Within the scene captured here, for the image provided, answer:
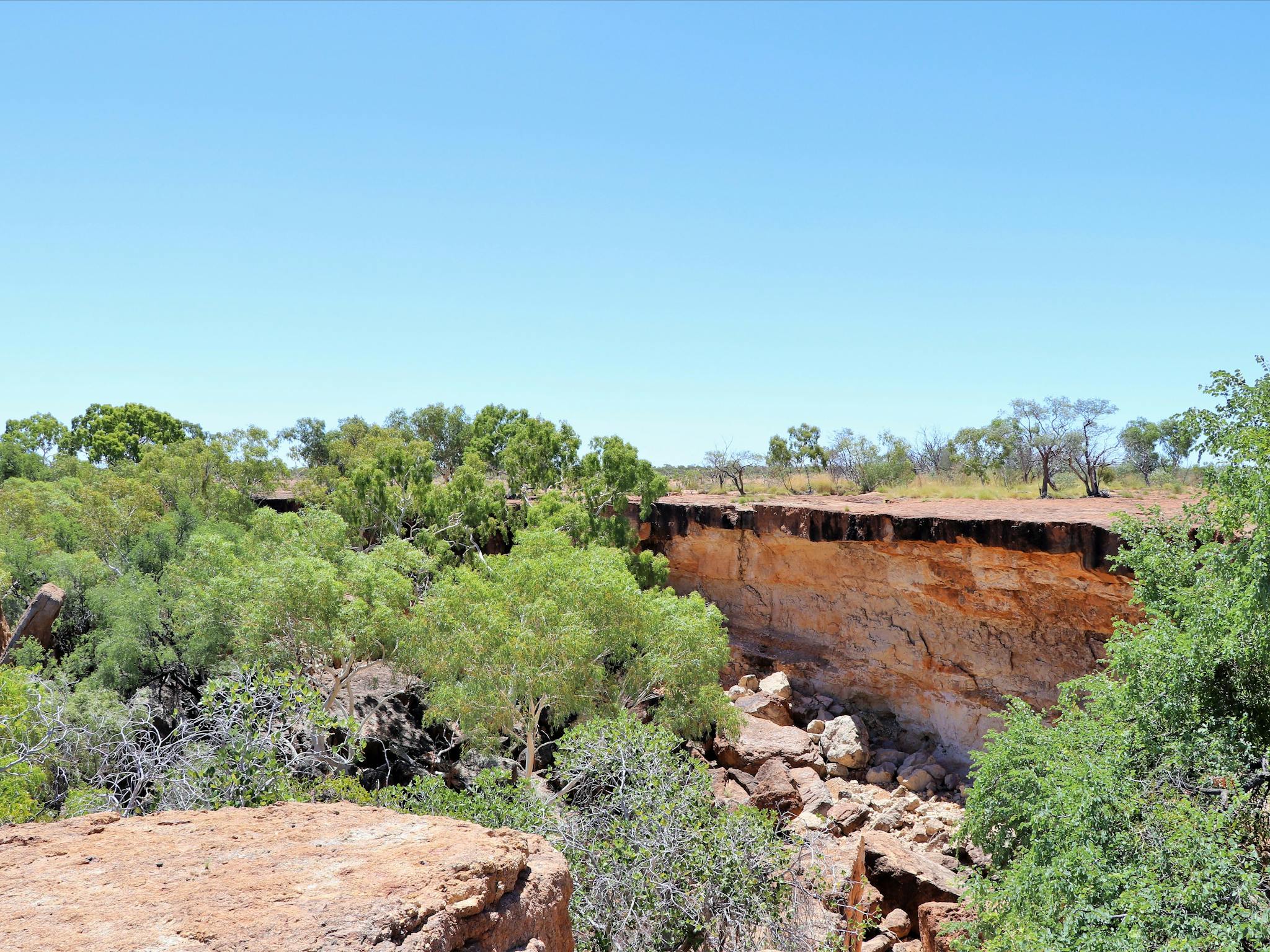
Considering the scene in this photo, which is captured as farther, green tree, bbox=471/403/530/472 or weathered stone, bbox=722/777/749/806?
green tree, bbox=471/403/530/472

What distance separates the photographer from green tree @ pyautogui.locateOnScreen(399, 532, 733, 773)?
13.6m

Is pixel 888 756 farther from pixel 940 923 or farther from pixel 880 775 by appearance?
pixel 940 923

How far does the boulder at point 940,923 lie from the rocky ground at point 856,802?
0.02 metres

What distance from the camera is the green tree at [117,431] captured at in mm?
49781

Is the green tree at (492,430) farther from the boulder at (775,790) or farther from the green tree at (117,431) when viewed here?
the green tree at (117,431)

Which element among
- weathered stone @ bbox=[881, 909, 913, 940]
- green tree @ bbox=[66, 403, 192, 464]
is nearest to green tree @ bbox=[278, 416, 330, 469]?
green tree @ bbox=[66, 403, 192, 464]

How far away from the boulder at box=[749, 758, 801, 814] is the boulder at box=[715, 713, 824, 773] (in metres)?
0.46

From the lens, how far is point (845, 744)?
778 inches

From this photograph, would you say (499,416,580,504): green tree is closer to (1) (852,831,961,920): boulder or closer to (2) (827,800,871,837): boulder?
(2) (827,800,871,837): boulder

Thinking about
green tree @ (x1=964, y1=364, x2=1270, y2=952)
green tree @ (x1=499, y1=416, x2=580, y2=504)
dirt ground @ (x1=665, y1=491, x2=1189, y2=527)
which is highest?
green tree @ (x1=499, y1=416, x2=580, y2=504)

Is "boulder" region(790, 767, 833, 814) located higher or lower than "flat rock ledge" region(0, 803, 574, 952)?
lower

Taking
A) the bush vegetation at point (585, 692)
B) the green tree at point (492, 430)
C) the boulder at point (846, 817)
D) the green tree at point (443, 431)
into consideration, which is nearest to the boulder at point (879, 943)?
the bush vegetation at point (585, 692)

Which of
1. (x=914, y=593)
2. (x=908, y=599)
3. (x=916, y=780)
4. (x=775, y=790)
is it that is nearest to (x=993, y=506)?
(x=914, y=593)

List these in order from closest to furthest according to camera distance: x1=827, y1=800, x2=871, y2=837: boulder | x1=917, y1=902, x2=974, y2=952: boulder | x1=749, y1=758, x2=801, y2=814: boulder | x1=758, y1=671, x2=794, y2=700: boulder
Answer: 1. x1=917, y1=902, x2=974, y2=952: boulder
2. x1=827, y1=800, x2=871, y2=837: boulder
3. x1=749, y1=758, x2=801, y2=814: boulder
4. x1=758, y1=671, x2=794, y2=700: boulder
